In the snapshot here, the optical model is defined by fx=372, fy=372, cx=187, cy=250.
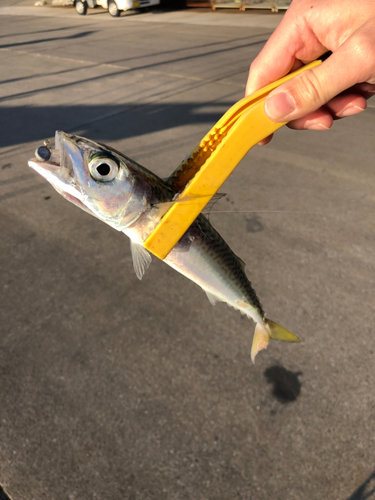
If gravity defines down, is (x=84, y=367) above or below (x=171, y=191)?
below

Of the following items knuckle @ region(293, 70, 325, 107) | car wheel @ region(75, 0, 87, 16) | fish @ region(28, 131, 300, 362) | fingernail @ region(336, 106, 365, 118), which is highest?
knuckle @ region(293, 70, 325, 107)

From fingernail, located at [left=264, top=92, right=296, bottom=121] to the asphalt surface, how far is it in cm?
41

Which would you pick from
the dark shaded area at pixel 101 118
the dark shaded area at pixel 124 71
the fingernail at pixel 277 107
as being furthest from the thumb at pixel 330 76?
the dark shaded area at pixel 124 71

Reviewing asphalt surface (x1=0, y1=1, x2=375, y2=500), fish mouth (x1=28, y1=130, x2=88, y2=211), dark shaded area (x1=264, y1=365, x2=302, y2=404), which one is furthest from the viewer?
dark shaded area (x1=264, y1=365, x2=302, y2=404)

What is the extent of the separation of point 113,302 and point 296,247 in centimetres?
210

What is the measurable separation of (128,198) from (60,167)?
28 cm

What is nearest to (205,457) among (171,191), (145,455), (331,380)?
(145,455)

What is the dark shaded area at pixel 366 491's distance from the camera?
2.38m

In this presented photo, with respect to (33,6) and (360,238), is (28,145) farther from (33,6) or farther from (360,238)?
(33,6)

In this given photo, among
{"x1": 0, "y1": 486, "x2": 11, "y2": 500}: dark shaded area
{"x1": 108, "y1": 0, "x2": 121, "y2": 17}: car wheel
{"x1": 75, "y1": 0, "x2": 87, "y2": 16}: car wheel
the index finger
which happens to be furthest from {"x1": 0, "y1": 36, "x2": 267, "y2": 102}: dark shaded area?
{"x1": 75, "y1": 0, "x2": 87, "y2": 16}: car wheel

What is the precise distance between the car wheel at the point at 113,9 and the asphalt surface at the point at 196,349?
662 inches

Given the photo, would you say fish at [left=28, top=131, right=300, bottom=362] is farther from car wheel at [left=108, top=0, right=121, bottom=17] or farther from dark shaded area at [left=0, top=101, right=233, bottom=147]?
car wheel at [left=108, top=0, right=121, bottom=17]

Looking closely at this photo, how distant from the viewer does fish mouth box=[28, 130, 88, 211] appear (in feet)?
4.51

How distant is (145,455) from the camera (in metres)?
2.62
